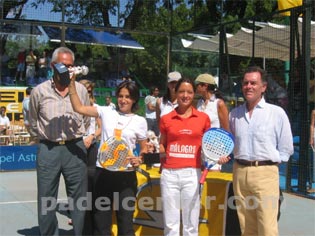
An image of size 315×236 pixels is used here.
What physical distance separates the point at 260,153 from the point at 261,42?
7428mm

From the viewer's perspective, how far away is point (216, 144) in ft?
13.1

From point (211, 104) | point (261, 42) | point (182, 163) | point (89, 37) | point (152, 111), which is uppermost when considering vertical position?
point (89, 37)

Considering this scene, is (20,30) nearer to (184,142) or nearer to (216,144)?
(184,142)

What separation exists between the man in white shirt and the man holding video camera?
1.39 metres

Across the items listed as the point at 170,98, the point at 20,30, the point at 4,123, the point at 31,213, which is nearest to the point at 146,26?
the point at 20,30

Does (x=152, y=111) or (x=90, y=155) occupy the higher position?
(x=152, y=111)

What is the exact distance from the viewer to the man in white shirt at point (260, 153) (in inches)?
158

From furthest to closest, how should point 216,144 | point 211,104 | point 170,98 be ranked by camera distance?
point 211,104 < point 170,98 < point 216,144

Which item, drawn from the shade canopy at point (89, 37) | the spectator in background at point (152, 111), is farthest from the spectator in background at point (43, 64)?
the spectator in background at point (152, 111)

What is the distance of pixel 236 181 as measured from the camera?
418cm

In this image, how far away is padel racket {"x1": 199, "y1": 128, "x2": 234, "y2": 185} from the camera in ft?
13.2

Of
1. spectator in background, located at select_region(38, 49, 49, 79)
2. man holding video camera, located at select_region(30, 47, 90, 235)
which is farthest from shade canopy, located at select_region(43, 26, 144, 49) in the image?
man holding video camera, located at select_region(30, 47, 90, 235)

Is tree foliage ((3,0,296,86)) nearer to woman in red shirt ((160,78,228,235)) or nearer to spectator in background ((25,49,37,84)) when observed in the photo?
spectator in background ((25,49,37,84))

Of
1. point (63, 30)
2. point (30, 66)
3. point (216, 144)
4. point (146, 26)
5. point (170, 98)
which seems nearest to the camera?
point (216, 144)
